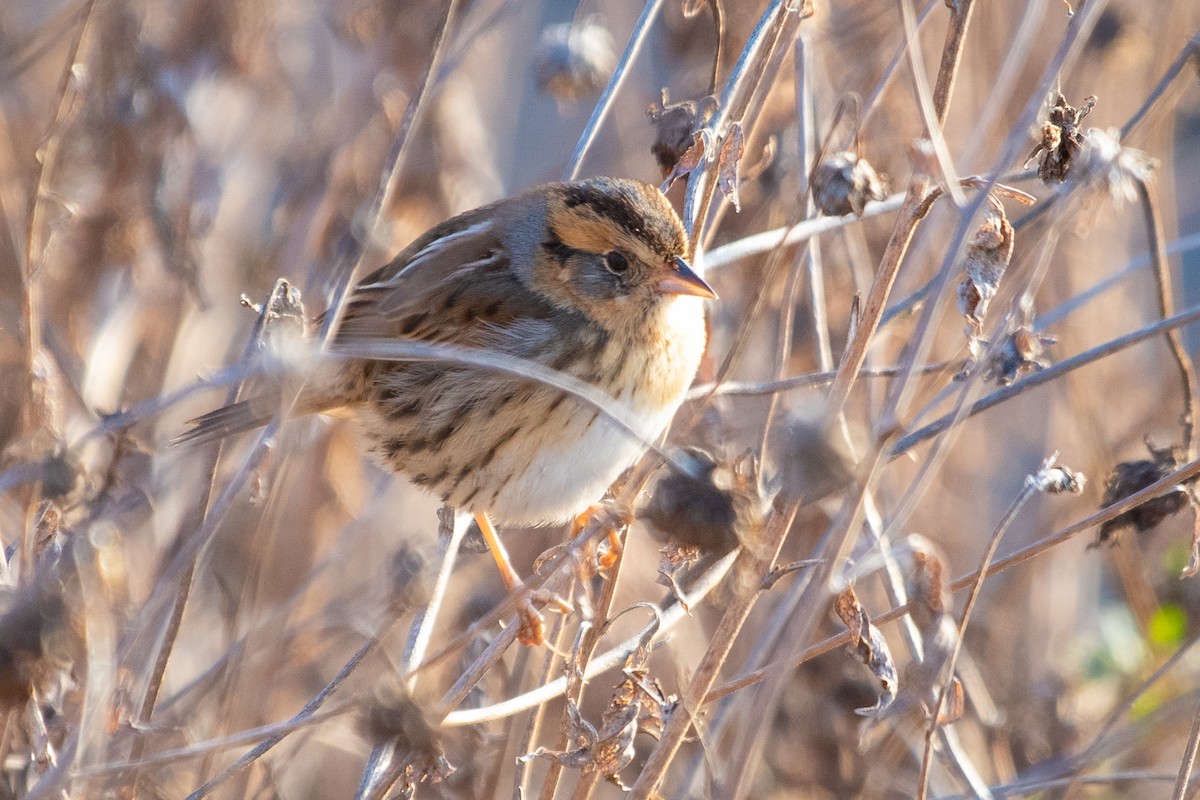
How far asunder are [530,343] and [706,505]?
1.14 m

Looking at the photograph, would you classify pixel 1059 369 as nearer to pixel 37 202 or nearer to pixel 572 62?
pixel 572 62

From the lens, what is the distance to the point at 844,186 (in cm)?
252

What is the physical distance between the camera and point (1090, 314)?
15.6ft

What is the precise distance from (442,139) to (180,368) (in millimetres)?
1251

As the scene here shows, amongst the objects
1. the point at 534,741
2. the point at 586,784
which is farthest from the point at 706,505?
the point at 534,741

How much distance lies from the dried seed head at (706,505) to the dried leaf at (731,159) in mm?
665

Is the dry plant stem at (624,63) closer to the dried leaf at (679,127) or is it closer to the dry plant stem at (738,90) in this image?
the dried leaf at (679,127)

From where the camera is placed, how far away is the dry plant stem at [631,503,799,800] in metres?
2.29

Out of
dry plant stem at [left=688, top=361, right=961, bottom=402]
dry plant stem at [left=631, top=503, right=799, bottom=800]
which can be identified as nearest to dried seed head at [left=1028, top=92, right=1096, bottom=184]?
dry plant stem at [left=688, top=361, right=961, bottom=402]

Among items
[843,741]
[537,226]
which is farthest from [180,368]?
[843,741]

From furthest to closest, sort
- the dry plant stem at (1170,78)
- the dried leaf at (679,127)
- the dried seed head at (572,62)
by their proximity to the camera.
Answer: the dried seed head at (572,62), the dried leaf at (679,127), the dry plant stem at (1170,78)

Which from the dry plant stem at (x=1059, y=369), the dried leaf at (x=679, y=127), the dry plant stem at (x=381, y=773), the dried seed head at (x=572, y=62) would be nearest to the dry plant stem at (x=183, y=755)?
the dry plant stem at (x=381, y=773)

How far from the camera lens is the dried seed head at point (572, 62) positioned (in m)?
3.60

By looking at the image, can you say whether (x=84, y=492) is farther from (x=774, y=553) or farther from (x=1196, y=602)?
(x=1196, y=602)
